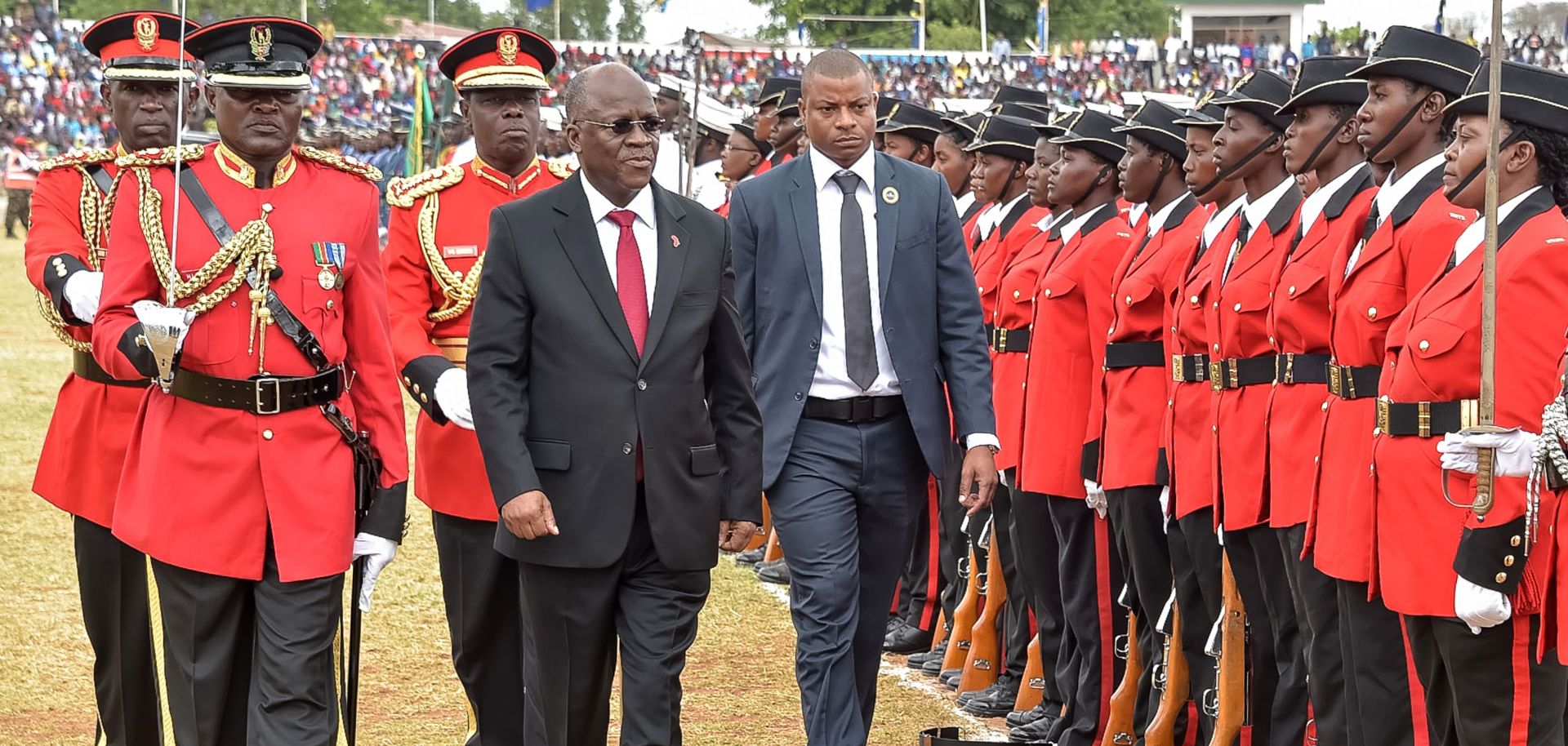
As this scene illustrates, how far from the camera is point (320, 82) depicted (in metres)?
48.7

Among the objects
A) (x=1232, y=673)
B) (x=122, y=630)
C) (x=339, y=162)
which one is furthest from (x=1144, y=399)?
(x=122, y=630)

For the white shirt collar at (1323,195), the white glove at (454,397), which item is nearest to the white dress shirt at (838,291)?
the white glove at (454,397)

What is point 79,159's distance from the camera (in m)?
6.60

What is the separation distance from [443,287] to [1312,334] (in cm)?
266

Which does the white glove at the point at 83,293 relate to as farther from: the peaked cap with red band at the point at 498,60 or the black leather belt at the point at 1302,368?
the black leather belt at the point at 1302,368

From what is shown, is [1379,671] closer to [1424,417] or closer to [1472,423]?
[1424,417]

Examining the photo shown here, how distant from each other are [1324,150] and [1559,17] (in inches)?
1624

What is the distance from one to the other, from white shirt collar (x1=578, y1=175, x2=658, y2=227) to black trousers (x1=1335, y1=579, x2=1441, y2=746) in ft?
6.73

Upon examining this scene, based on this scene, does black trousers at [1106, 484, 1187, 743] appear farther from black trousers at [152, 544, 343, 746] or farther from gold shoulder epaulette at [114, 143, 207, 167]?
gold shoulder epaulette at [114, 143, 207, 167]

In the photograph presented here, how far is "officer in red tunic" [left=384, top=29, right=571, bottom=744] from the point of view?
21.3 feet

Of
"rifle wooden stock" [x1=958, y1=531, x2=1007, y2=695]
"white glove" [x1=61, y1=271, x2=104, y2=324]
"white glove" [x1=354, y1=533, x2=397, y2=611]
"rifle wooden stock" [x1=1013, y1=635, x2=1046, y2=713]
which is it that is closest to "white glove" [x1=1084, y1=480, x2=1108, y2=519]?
"rifle wooden stock" [x1=1013, y1=635, x2=1046, y2=713]

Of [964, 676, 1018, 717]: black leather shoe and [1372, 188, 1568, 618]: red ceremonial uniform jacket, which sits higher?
[1372, 188, 1568, 618]: red ceremonial uniform jacket

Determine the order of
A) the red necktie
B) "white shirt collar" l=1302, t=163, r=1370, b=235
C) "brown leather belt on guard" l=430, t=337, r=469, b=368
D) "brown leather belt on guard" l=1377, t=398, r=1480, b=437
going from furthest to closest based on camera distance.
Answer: "brown leather belt on guard" l=430, t=337, r=469, b=368, "white shirt collar" l=1302, t=163, r=1370, b=235, the red necktie, "brown leather belt on guard" l=1377, t=398, r=1480, b=437

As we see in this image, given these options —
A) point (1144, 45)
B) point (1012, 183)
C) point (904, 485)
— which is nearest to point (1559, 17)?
point (1144, 45)
